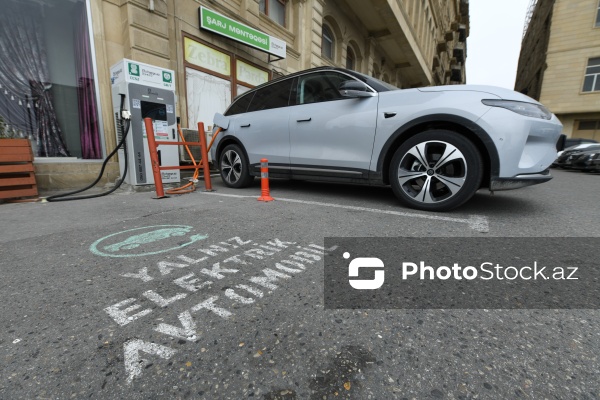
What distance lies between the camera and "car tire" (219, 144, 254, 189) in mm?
4852

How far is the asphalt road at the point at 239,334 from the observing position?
90cm

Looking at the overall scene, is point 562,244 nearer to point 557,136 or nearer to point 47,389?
point 557,136

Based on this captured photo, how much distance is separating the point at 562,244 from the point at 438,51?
33986mm

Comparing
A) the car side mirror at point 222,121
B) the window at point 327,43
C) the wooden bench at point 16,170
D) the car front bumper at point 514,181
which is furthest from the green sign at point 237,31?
the car front bumper at point 514,181

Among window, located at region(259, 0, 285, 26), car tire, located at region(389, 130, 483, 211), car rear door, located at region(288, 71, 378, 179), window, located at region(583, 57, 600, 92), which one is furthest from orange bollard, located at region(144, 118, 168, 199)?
window, located at region(583, 57, 600, 92)

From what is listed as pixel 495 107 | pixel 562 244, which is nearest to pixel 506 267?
pixel 562 244

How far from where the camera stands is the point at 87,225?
2793mm

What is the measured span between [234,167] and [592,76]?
3109cm

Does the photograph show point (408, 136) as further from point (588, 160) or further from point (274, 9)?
point (588, 160)

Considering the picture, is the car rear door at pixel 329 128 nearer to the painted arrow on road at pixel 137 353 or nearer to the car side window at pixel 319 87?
the car side window at pixel 319 87

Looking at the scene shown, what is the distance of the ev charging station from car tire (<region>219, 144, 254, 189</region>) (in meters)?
1.34

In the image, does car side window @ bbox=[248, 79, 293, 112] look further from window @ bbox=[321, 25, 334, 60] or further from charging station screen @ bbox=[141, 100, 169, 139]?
window @ bbox=[321, 25, 334, 60]

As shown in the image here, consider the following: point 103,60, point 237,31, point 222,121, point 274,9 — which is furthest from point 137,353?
point 274,9

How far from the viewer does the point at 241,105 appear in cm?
499
